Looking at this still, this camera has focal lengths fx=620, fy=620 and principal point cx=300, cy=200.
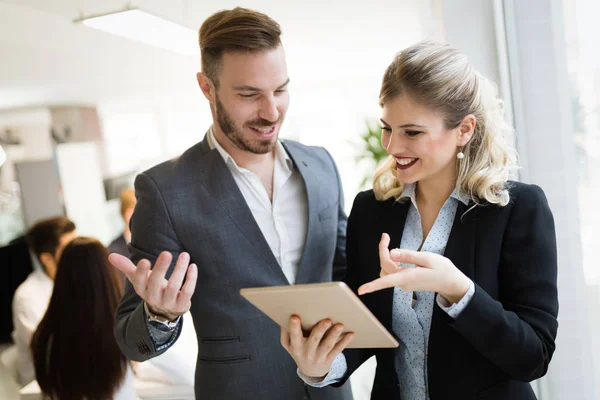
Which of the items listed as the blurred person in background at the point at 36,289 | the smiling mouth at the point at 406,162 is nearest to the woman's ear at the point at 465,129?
the smiling mouth at the point at 406,162

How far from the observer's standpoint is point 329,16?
6.26 metres

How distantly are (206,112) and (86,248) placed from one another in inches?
337

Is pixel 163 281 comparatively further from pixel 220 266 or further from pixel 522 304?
pixel 522 304

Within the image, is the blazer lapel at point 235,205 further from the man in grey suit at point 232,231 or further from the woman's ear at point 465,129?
the woman's ear at point 465,129

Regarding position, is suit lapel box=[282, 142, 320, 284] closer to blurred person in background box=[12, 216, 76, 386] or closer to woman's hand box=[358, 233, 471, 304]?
woman's hand box=[358, 233, 471, 304]

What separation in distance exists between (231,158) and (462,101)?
656mm

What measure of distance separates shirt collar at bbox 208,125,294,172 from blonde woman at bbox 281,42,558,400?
34 cm

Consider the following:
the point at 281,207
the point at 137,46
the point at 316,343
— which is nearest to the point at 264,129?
the point at 281,207

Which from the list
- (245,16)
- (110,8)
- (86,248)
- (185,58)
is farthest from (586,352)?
(185,58)

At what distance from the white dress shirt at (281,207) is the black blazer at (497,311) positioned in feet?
1.14

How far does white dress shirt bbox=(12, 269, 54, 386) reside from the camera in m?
4.16

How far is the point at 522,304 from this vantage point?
1317 mm

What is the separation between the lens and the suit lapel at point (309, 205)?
5.60 feet

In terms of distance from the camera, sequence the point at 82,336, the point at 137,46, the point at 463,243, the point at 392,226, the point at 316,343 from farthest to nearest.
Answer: the point at 137,46 → the point at 82,336 → the point at 392,226 → the point at 463,243 → the point at 316,343
